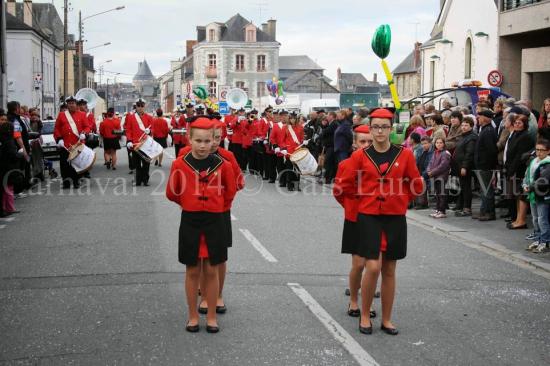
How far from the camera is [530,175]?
36.1ft

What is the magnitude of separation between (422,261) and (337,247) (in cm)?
133

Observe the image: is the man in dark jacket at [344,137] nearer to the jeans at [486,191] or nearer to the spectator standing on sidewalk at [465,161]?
the spectator standing on sidewalk at [465,161]

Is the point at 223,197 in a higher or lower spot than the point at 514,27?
lower

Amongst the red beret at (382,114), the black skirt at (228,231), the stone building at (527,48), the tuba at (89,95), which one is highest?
the stone building at (527,48)

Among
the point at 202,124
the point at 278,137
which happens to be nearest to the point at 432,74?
the point at 278,137

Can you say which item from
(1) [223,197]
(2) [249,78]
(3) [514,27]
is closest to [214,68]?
(2) [249,78]

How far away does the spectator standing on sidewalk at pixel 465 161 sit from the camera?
1393cm

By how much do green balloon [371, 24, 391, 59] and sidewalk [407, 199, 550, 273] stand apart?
5276mm

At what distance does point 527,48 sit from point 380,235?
24251 millimetres

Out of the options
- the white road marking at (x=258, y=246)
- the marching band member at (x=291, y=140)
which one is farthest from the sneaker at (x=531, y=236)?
the marching band member at (x=291, y=140)

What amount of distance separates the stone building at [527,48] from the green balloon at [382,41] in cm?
791

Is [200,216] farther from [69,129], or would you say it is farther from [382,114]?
[69,129]

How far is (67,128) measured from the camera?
17984 mm

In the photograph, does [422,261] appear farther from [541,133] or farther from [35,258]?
[35,258]
